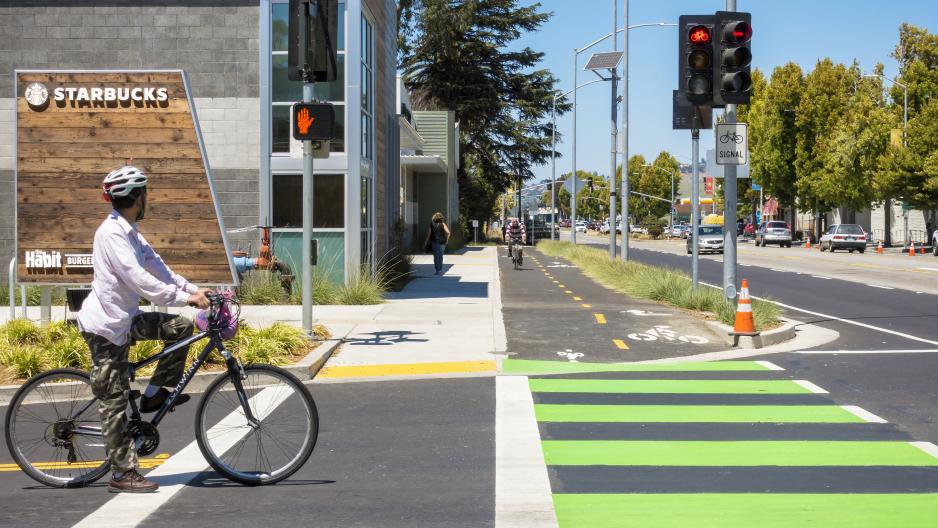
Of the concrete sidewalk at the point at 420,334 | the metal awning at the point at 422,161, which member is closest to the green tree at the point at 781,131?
the metal awning at the point at 422,161

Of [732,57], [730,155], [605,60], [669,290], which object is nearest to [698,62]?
[732,57]

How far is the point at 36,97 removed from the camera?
1384 cm

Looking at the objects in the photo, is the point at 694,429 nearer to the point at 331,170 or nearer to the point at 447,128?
the point at 331,170

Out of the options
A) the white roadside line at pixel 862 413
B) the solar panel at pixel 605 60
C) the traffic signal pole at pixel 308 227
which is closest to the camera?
the white roadside line at pixel 862 413

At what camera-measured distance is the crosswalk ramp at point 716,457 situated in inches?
237

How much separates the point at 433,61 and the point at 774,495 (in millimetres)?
61286

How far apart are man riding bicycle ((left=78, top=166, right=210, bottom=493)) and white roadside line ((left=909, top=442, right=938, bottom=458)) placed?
492 centimetres

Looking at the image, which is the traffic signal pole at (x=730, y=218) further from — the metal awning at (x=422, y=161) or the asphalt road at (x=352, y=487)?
the metal awning at (x=422, y=161)

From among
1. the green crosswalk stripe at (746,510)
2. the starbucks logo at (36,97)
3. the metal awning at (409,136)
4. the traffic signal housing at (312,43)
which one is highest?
the metal awning at (409,136)

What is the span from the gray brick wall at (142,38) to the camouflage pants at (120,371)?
14.9 m

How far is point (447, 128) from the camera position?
56906 millimetres

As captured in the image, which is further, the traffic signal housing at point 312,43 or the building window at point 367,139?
the building window at point 367,139

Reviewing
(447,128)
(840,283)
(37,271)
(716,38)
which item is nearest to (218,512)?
(37,271)

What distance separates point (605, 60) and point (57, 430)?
28801mm
